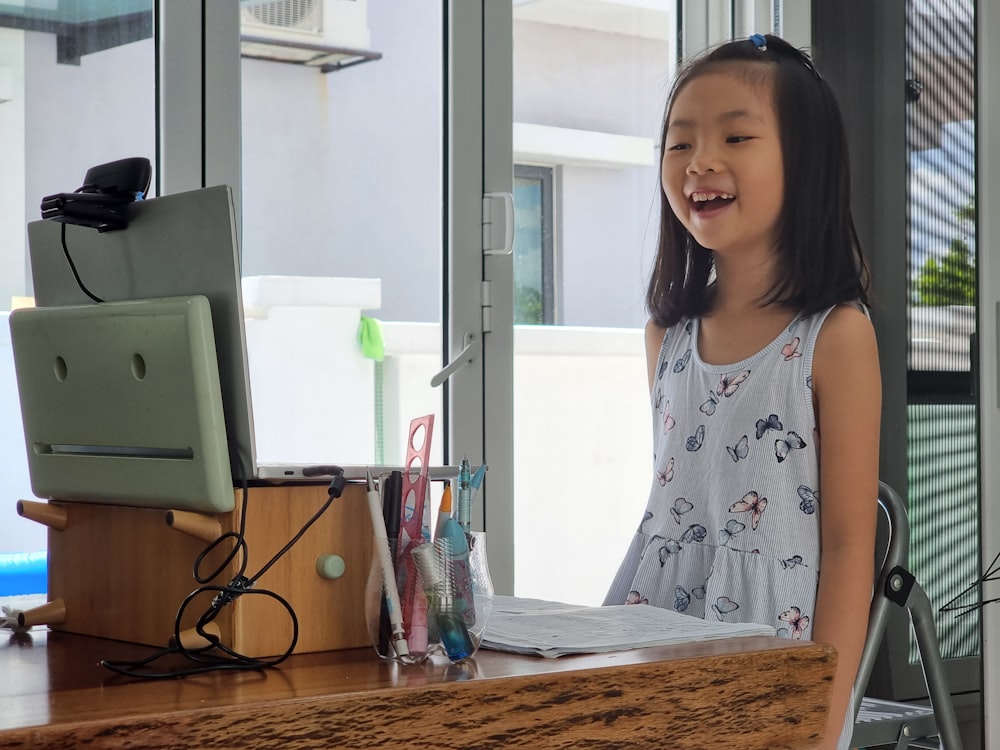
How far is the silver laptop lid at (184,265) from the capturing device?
1.00 meters

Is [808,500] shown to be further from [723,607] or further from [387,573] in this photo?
[387,573]

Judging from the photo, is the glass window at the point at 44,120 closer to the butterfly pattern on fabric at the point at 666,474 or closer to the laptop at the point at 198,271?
the laptop at the point at 198,271

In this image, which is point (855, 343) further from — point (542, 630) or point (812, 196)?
point (542, 630)

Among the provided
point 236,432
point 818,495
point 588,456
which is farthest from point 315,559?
point 588,456

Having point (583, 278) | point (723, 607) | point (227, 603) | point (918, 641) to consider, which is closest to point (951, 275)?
point (583, 278)

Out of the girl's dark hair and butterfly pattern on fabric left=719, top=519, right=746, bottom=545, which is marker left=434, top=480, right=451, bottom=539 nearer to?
butterfly pattern on fabric left=719, top=519, right=746, bottom=545

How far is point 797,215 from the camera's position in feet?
5.68

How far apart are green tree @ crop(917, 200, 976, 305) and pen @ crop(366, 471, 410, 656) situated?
1.95 metres

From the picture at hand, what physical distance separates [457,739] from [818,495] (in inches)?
34.3

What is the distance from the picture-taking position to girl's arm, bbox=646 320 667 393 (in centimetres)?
187

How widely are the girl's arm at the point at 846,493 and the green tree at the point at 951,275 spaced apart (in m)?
1.15

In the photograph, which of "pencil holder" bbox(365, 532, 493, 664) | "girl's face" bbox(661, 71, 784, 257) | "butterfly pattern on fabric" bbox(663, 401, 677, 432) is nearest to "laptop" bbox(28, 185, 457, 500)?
"pencil holder" bbox(365, 532, 493, 664)

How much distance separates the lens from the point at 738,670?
0.93 metres

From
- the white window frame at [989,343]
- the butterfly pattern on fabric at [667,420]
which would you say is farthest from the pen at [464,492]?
the white window frame at [989,343]
